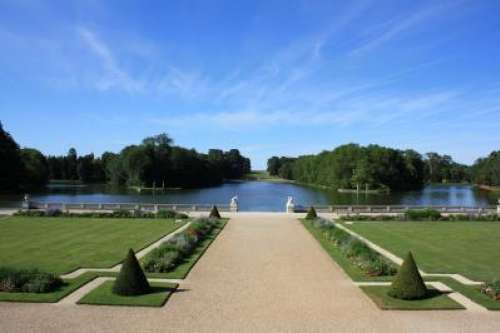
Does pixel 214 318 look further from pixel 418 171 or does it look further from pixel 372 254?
pixel 418 171

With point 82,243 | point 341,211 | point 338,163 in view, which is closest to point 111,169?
point 338,163

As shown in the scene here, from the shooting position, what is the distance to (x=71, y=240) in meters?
24.6

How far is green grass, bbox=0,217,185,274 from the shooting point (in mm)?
19244

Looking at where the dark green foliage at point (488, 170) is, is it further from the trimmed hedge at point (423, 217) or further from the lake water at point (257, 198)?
the trimmed hedge at point (423, 217)

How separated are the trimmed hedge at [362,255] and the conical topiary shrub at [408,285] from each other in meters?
3.00

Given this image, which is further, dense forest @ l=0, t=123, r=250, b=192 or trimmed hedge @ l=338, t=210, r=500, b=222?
dense forest @ l=0, t=123, r=250, b=192

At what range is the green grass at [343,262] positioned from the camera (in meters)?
16.9

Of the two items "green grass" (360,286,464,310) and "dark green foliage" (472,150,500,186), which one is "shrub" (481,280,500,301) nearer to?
"green grass" (360,286,464,310)

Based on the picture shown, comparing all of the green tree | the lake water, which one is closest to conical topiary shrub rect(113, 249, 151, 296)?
the lake water

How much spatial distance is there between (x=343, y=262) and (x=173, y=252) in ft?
23.2

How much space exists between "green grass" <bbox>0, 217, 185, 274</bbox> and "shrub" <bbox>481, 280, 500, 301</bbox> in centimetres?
1358

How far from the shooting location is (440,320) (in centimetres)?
1247

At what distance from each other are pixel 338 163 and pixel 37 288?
12206cm

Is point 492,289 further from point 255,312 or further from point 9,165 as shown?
point 9,165
